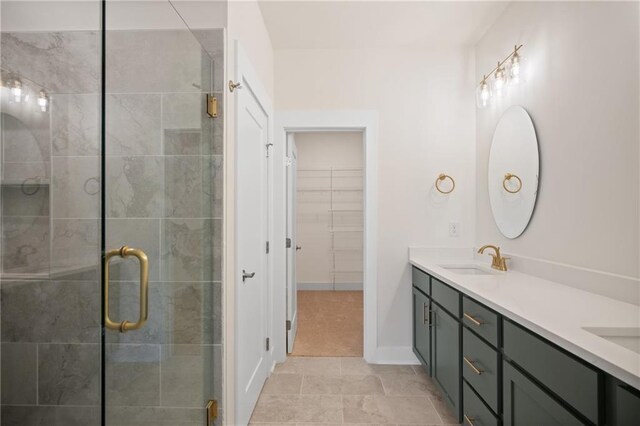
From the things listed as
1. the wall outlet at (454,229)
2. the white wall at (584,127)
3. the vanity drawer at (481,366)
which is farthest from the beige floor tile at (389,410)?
the wall outlet at (454,229)

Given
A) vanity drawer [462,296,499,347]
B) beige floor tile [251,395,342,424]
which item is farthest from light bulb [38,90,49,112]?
beige floor tile [251,395,342,424]

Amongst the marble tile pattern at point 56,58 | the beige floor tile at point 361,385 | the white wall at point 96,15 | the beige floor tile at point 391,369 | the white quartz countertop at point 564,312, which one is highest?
the white wall at point 96,15

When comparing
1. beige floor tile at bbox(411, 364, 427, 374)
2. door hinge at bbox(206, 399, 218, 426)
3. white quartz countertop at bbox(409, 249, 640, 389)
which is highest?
white quartz countertop at bbox(409, 249, 640, 389)

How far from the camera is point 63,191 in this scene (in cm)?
95

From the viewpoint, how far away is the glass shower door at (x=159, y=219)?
1.09 m

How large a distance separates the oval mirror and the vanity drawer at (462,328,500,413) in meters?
0.89

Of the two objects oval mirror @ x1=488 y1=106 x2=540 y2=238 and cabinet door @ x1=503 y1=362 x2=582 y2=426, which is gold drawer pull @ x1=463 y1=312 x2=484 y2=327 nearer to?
cabinet door @ x1=503 y1=362 x2=582 y2=426

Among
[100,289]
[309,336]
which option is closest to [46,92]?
[100,289]

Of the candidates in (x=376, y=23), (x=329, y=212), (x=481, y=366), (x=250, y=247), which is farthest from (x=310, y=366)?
(x=329, y=212)

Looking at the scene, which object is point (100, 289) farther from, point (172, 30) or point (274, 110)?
point (274, 110)

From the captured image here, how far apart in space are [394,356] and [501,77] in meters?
2.27

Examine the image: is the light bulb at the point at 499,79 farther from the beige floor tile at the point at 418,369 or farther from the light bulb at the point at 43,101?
the light bulb at the point at 43,101

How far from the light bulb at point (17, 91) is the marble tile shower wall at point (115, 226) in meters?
0.03

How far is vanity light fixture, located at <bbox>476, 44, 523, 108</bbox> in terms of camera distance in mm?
2098
